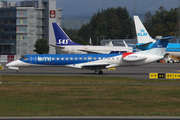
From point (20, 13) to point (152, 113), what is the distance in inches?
4977

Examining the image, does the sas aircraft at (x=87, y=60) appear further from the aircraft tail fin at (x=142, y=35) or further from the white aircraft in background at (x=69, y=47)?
the white aircraft in background at (x=69, y=47)

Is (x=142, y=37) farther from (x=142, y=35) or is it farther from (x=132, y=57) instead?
(x=132, y=57)

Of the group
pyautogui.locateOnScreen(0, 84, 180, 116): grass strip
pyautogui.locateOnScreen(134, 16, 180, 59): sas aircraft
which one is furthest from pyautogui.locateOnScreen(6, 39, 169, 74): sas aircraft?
pyautogui.locateOnScreen(134, 16, 180, 59): sas aircraft

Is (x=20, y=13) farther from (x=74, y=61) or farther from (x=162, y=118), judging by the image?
(x=162, y=118)

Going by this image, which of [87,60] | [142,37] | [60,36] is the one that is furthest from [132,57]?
[60,36]

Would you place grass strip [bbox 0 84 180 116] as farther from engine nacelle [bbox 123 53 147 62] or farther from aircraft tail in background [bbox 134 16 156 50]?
aircraft tail in background [bbox 134 16 156 50]

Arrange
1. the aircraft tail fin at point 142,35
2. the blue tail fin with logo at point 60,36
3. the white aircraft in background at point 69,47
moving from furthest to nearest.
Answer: the white aircraft in background at point 69,47, the blue tail fin with logo at point 60,36, the aircraft tail fin at point 142,35

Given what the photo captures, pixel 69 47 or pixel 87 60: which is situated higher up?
pixel 69 47

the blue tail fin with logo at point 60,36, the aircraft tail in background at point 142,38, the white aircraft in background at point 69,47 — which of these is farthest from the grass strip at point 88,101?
the white aircraft in background at point 69,47

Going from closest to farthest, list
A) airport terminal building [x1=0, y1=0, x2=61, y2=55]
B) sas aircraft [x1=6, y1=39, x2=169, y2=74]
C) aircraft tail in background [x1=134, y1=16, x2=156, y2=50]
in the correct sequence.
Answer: sas aircraft [x1=6, y1=39, x2=169, y2=74] < aircraft tail in background [x1=134, y1=16, x2=156, y2=50] < airport terminal building [x1=0, y1=0, x2=61, y2=55]

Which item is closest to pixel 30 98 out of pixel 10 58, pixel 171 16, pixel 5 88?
pixel 5 88

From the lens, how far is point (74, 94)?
79.9 ft

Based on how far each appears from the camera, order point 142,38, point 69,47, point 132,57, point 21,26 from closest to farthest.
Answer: point 132,57 < point 142,38 < point 69,47 < point 21,26

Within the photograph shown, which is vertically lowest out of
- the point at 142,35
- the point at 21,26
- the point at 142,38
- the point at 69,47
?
the point at 69,47
